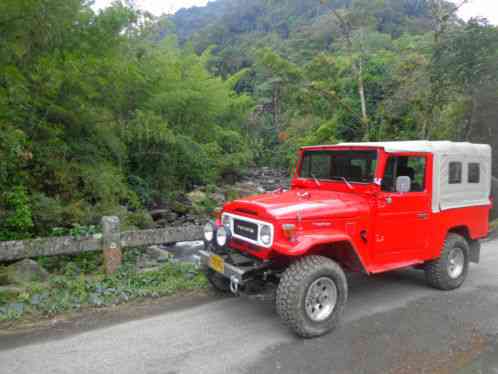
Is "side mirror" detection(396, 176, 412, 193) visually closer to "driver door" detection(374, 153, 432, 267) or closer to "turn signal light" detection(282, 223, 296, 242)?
"driver door" detection(374, 153, 432, 267)

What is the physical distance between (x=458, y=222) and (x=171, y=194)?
9236 mm

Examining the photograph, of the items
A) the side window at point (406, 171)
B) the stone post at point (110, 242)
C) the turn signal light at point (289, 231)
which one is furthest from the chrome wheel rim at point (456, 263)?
the stone post at point (110, 242)

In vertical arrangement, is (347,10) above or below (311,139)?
above

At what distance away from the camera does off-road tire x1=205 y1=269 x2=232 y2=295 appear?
4492 millimetres

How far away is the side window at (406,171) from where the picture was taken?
418cm

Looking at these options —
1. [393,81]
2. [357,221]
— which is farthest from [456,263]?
[393,81]

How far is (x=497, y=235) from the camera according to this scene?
766cm

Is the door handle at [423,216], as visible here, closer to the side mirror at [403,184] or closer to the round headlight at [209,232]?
the side mirror at [403,184]

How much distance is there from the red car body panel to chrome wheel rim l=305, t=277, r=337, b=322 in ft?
1.09

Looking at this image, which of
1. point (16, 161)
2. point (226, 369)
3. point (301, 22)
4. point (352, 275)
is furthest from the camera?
point (301, 22)

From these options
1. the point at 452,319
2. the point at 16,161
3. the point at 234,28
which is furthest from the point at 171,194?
the point at 234,28

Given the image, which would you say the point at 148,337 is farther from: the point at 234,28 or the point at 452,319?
the point at 234,28

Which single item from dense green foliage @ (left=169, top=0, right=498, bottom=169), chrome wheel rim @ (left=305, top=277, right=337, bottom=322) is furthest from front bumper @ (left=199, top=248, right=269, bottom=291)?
dense green foliage @ (left=169, top=0, right=498, bottom=169)

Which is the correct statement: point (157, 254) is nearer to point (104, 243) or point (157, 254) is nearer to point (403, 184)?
point (104, 243)
